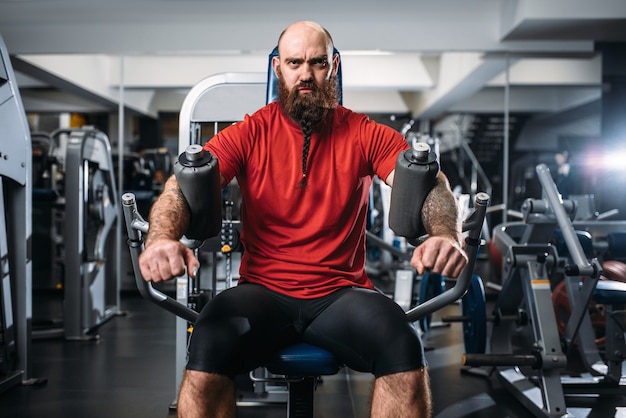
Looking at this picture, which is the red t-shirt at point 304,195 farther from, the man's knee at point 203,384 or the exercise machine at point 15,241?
the exercise machine at point 15,241

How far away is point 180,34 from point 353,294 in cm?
403

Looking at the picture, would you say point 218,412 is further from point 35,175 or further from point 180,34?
point 35,175

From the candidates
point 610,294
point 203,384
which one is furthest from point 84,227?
point 610,294

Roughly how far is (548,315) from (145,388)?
172 centimetres

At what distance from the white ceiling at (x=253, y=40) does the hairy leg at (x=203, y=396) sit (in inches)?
151

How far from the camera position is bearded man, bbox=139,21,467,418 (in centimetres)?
106

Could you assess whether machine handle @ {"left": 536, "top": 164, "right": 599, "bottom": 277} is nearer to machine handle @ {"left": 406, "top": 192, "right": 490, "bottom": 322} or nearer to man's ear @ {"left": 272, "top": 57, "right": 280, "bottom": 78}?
machine handle @ {"left": 406, "top": 192, "right": 490, "bottom": 322}

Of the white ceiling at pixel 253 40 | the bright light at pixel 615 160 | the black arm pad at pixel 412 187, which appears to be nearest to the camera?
the black arm pad at pixel 412 187

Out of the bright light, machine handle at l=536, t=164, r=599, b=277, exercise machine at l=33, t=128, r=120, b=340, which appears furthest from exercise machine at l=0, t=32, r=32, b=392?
the bright light

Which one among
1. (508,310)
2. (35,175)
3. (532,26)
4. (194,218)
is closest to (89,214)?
(35,175)

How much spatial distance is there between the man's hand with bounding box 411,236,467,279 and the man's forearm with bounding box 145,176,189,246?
445mm

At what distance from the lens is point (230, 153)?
1.35 meters

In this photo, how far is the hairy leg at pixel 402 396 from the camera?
3.47ft

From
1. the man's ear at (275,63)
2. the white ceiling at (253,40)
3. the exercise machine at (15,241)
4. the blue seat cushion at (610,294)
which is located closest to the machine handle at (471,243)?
the man's ear at (275,63)
